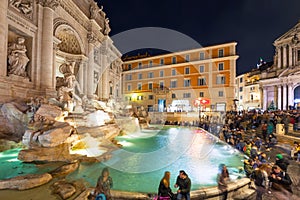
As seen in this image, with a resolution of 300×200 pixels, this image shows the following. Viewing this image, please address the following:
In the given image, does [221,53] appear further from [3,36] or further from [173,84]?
[3,36]

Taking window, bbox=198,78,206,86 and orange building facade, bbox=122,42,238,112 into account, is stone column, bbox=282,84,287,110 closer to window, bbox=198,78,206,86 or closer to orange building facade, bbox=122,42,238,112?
orange building facade, bbox=122,42,238,112

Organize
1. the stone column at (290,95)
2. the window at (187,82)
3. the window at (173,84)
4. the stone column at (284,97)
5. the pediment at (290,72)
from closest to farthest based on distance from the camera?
the pediment at (290,72)
the stone column at (290,95)
the stone column at (284,97)
the window at (187,82)
the window at (173,84)

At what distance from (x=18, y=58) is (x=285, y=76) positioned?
33.8 meters

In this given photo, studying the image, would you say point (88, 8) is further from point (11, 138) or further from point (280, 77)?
point (280, 77)

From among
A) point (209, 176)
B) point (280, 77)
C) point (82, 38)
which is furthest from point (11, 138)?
point (280, 77)

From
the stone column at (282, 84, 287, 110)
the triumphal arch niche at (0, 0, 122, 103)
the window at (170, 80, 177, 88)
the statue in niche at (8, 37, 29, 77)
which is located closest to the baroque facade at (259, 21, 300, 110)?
the stone column at (282, 84, 287, 110)

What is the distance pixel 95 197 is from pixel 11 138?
6589 millimetres

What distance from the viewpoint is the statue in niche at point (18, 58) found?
387 inches

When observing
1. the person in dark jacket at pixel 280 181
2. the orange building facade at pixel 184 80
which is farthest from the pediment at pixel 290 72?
the person in dark jacket at pixel 280 181

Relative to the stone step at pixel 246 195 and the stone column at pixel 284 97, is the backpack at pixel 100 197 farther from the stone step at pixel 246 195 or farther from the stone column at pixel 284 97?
the stone column at pixel 284 97

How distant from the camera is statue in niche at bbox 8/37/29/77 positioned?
32.2ft

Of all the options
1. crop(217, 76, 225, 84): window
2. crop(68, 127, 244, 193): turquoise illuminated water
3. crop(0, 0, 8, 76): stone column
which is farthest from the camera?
crop(217, 76, 225, 84): window

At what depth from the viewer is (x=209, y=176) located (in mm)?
5160

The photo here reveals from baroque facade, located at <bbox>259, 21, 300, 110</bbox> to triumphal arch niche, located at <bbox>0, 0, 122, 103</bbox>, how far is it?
2893 cm
